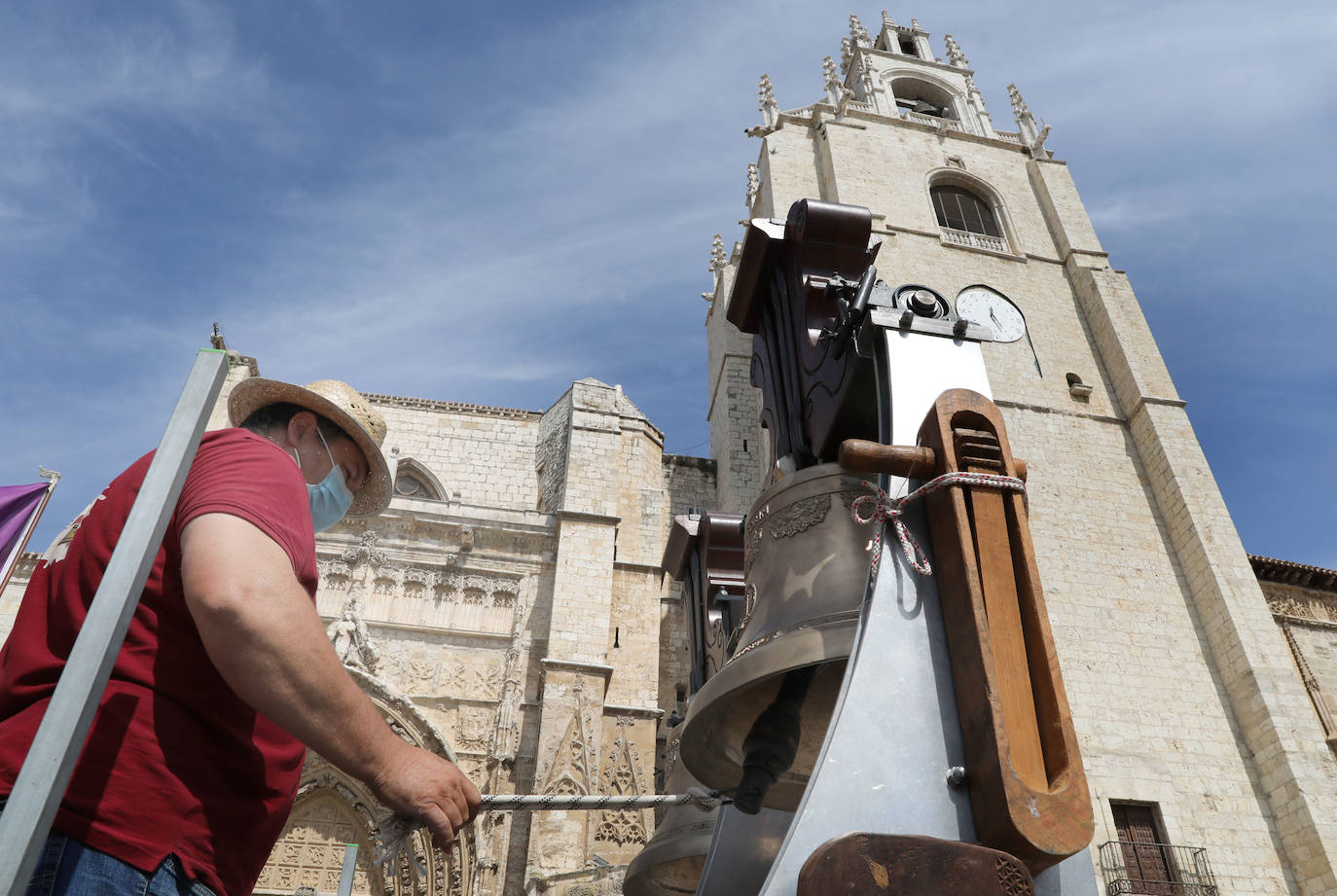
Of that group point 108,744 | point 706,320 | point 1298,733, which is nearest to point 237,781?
point 108,744

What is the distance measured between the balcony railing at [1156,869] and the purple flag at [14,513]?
1136 centimetres

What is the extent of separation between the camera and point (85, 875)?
47.0 inches

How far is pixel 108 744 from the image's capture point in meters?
1.28

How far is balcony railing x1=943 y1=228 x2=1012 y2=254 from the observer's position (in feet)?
51.5

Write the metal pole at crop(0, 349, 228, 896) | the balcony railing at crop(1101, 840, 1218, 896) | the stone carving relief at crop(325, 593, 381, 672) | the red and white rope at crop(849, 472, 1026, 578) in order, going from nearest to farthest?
the metal pole at crop(0, 349, 228, 896) → the red and white rope at crop(849, 472, 1026, 578) → the balcony railing at crop(1101, 840, 1218, 896) → the stone carving relief at crop(325, 593, 381, 672)

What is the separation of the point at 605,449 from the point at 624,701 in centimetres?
487

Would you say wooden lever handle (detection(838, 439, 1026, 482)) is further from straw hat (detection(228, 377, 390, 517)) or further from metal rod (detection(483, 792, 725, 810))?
straw hat (detection(228, 377, 390, 517))

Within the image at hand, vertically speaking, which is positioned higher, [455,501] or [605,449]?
[605,449]

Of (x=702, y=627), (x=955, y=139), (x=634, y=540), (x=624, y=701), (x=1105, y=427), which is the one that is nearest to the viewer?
(x=702, y=627)

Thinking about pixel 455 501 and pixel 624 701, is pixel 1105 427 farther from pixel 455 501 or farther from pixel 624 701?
pixel 455 501

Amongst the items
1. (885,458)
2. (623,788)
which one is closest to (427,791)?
(885,458)

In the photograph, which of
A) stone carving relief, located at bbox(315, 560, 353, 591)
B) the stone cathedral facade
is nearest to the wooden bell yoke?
the stone cathedral facade

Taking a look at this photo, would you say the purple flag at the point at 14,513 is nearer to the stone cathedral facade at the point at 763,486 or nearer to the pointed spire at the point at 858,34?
the stone cathedral facade at the point at 763,486

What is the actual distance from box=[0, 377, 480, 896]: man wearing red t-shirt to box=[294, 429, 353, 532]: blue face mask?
2.06ft
